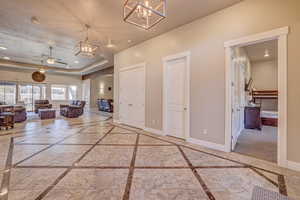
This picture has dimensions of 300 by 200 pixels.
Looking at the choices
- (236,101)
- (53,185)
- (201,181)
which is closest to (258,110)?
(236,101)

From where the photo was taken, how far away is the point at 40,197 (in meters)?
1.73

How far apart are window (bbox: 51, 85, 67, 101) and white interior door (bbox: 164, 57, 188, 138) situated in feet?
40.2

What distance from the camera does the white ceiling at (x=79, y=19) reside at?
3.29m

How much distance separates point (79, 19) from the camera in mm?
3918

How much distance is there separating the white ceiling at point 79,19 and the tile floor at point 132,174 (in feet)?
11.1

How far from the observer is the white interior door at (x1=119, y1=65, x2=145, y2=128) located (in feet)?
18.3

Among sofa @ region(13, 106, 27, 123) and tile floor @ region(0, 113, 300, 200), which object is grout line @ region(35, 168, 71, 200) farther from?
sofa @ region(13, 106, 27, 123)

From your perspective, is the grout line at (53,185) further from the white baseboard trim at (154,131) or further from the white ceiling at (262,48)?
the white ceiling at (262,48)

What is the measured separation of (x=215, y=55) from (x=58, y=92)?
13982 millimetres

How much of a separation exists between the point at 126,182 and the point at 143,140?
82.4 inches

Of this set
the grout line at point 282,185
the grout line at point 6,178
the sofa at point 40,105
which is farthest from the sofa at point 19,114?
the grout line at point 282,185

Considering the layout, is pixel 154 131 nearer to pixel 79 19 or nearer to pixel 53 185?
pixel 53 185

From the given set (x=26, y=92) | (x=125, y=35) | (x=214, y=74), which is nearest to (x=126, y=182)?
(x=214, y=74)

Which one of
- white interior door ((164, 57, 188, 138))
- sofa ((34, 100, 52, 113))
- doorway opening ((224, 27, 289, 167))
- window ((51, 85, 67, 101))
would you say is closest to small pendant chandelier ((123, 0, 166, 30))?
white interior door ((164, 57, 188, 138))
